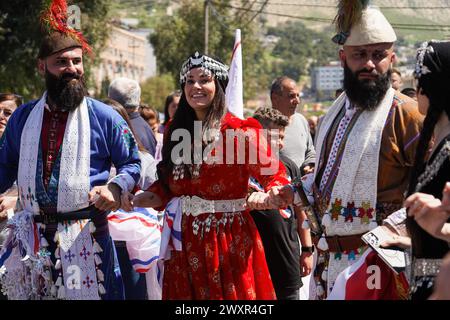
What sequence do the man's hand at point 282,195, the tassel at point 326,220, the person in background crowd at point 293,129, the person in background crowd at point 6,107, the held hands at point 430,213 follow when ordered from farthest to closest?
the person in background crowd at point 293,129 < the person in background crowd at point 6,107 < the man's hand at point 282,195 < the tassel at point 326,220 < the held hands at point 430,213

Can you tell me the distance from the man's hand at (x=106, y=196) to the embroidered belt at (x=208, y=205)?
1.45ft

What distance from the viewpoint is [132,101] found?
26.7ft

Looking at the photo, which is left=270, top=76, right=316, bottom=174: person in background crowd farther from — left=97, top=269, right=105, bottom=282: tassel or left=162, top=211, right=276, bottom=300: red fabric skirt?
left=97, top=269, right=105, bottom=282: tassel

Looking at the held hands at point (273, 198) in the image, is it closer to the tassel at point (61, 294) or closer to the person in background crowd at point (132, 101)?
the tassel at point (61, 294)

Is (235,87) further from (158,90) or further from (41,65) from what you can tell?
(158,90)

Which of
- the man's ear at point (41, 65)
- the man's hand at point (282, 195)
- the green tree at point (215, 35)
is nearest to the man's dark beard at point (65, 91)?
the man's ear at point (41, 65)

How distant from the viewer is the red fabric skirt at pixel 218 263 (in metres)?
5.22

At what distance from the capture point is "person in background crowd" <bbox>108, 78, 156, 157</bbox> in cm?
800

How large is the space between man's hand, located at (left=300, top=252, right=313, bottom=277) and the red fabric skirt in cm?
100

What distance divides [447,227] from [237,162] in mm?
2045

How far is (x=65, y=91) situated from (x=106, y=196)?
77cm

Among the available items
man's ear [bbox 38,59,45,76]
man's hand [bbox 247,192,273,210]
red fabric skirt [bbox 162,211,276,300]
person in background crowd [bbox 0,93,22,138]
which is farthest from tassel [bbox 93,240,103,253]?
person in background crowd [bbox 0,93,22,138]

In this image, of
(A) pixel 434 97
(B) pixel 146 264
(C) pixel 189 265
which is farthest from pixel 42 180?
(A) pixel 434 97
